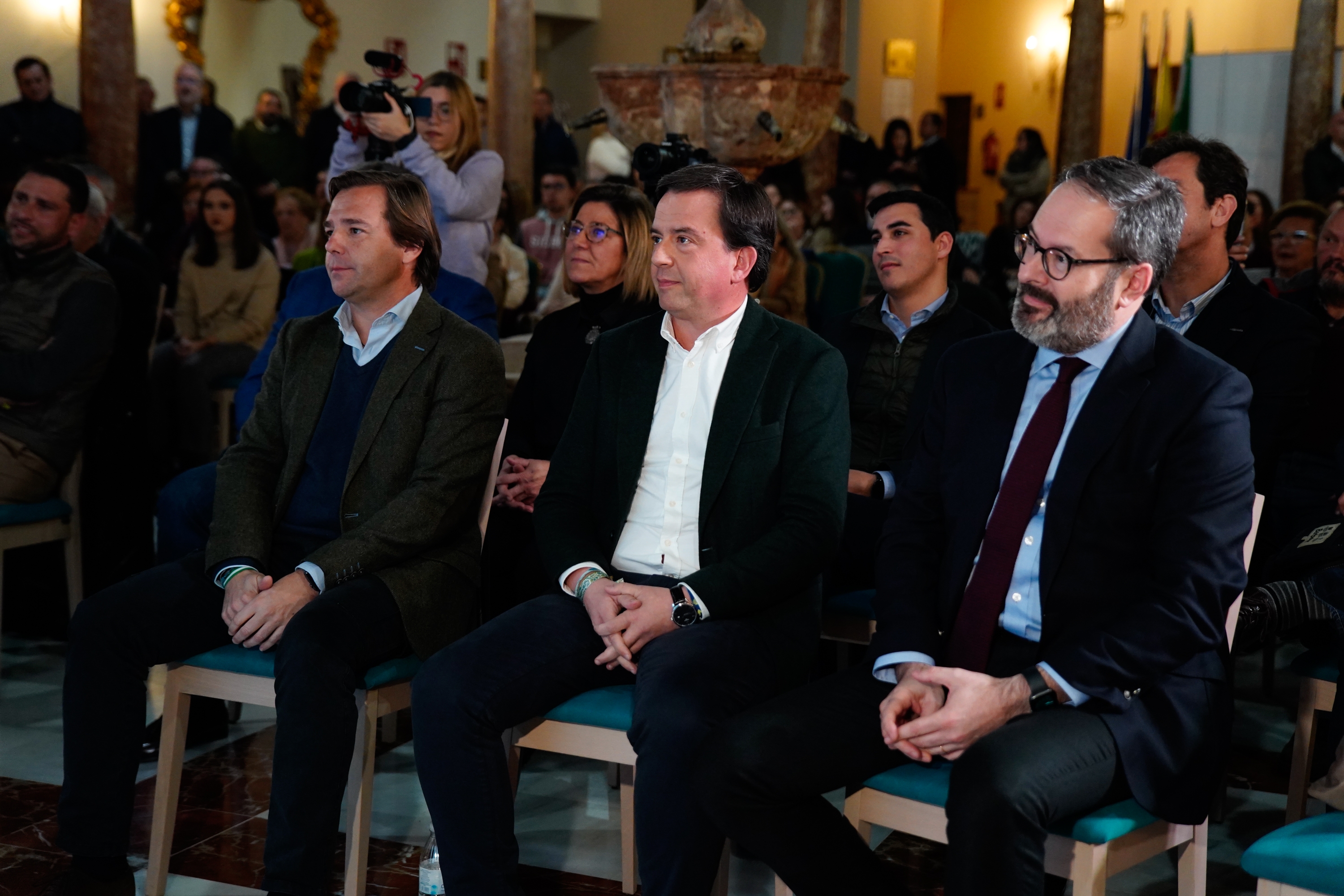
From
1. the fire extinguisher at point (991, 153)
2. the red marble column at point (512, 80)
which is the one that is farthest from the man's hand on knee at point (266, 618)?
the fire extinguisher at point (991, 153)

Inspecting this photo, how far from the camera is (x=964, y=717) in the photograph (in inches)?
77.0

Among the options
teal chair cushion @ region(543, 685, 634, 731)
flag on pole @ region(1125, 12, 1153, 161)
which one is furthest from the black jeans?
flag on pole @ region(1125, 12, 1153, 161)

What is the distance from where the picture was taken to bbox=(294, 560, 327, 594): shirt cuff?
2.59 meters

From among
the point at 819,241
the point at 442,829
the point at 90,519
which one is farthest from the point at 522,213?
the point at 442,829

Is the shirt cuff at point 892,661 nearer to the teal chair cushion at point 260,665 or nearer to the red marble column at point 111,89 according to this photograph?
the teal chair cushion at point 260,665

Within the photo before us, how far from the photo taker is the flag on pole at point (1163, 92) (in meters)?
12.3

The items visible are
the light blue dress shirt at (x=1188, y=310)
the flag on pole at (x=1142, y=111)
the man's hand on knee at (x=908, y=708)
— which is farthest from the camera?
the flag on pole at (x=1142, y=111)

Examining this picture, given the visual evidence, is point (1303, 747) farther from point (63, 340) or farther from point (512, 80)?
point (512, 80)

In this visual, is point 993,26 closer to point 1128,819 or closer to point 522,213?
point 522,213

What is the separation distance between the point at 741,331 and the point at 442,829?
99 cm

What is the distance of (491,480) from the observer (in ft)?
9.05

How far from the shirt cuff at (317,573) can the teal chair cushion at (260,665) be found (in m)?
0.14

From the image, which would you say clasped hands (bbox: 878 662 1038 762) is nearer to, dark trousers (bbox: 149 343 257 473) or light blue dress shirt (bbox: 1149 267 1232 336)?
light blue dress shirt (bbox: 1149 267 1232 336)

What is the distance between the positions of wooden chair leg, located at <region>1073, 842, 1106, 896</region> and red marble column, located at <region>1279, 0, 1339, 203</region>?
31.5 feet
